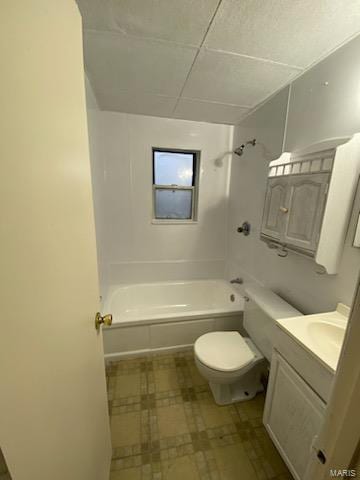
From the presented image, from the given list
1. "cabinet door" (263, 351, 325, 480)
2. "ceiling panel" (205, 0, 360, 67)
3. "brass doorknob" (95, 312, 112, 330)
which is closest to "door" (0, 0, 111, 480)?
"brass doorknob" (95, 312, 112, 330)

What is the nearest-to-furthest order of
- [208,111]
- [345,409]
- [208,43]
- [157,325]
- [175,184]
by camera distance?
[345,409] < [208,43] < [157,325] < [208,111] < [175,184]

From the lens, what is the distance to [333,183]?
1.01 metres

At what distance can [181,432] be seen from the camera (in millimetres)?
1253

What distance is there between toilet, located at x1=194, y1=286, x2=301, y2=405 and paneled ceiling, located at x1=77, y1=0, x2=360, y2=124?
1544 millimetres

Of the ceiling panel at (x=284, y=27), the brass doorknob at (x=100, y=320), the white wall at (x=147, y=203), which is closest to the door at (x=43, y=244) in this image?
the brass doorknob at (x=100, y=320)

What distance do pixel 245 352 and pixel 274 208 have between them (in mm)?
1043

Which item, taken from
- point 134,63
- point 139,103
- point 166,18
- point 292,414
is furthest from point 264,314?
point 139,103

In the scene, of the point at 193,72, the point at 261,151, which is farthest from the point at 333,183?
the point at 193,72

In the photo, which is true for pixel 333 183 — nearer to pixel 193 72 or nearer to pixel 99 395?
pixel 193 72

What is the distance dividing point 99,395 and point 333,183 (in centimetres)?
149

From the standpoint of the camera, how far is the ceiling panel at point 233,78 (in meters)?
1.23

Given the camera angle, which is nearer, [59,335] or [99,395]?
[59,335]

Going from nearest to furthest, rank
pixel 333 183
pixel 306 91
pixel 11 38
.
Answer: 1. pixel 11 38
2. pixel 333 183
3. pixel 306 91

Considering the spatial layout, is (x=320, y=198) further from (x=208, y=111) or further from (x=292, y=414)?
(x=208, y=111)
